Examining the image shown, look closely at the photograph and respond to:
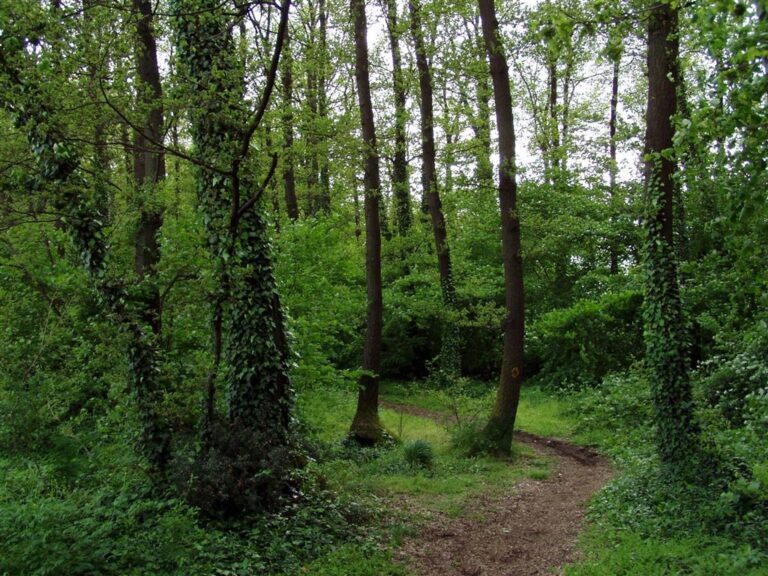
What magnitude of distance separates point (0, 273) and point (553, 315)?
1287cm

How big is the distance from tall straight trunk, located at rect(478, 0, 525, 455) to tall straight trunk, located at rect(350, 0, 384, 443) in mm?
2418

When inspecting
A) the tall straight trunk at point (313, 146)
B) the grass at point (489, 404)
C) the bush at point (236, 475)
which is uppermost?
the tall straight trunk at point (313, 146)

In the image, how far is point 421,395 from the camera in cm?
1795

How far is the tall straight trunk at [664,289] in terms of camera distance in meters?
8.07

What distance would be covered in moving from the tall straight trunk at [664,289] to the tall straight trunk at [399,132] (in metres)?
7.51

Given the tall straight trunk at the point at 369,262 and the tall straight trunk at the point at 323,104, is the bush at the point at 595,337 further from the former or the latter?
the tall straight trunk at the point at 323,104

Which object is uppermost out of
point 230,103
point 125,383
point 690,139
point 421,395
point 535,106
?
point 535,106

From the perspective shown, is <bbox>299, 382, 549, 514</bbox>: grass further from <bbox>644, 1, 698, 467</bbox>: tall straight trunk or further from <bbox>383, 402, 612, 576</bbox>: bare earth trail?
<bbox>644, 1, 698, 467</bbox>: tall straight trunk

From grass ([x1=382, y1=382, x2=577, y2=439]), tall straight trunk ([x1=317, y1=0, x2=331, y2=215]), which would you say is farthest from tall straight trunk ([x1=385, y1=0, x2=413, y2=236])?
grass ([x1=382, y1=382, x2=577, y2=439])

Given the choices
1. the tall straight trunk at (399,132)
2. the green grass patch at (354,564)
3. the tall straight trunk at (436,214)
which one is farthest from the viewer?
the tall straight trunk at (436,214)

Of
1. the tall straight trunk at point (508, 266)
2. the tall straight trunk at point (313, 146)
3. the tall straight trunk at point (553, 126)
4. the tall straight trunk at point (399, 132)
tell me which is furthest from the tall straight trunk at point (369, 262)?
the tall straight trunk at point (553, 126)

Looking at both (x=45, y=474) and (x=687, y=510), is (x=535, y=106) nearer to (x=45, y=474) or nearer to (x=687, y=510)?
(x=687, y=510)

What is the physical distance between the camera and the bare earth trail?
633cm

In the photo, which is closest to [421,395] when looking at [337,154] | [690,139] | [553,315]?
[553,315]
